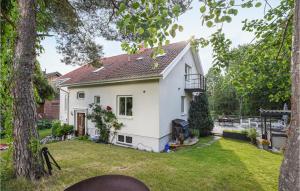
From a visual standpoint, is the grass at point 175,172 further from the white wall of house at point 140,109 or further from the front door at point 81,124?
the front door at point 81,124

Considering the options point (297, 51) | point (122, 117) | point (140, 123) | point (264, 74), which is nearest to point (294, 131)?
point (297, 51)

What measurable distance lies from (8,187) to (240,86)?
6.61 m

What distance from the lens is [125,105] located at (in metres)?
11.5

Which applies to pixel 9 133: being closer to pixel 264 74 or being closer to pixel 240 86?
pixel 240 86

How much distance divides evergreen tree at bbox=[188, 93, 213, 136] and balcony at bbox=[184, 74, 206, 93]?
112cm

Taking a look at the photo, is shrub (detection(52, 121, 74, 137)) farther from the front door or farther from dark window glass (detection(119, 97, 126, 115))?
dark window glass (detection(119, 97, 126, 115))

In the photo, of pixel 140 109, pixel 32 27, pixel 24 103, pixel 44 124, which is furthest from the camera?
pixel 44 124

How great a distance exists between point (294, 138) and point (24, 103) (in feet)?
16.8

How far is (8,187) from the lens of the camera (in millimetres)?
3969

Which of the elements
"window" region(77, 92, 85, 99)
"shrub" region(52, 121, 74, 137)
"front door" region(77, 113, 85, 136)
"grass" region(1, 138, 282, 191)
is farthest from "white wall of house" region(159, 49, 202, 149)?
"shrub" region(52, 121, 74, 137)

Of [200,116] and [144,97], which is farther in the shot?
[200,116]

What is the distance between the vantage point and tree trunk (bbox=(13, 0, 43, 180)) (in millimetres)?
4172

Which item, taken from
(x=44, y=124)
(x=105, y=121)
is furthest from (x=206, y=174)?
(x=44, y=124)

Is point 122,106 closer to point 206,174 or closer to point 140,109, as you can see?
point 140,109
